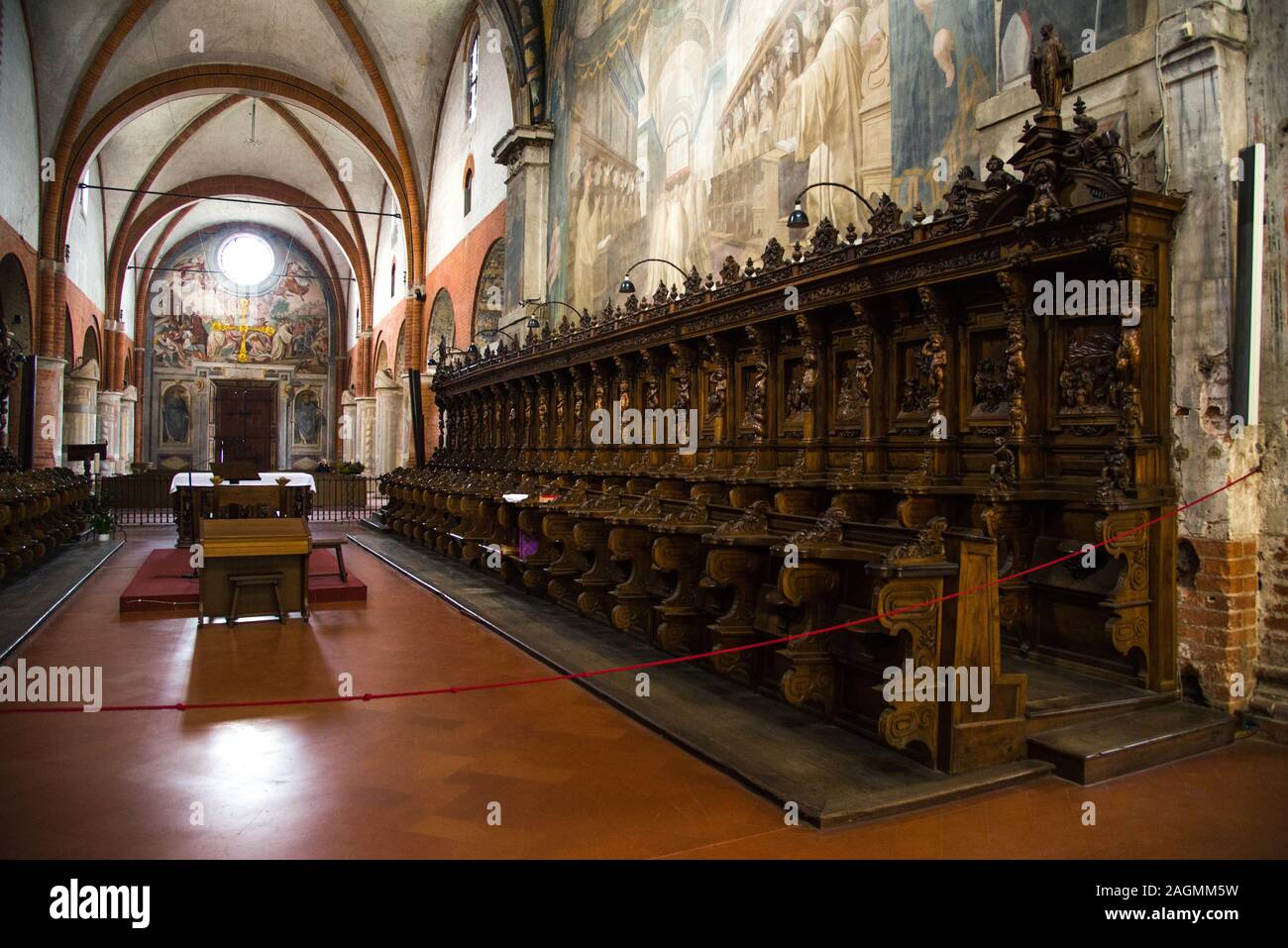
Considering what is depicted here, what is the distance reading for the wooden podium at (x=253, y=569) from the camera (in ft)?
24.9

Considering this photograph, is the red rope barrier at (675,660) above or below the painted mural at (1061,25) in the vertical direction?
below

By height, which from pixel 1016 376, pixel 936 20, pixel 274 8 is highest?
pixel 274 8

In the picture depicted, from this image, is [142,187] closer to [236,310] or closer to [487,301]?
[236,310]

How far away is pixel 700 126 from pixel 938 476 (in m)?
6.43

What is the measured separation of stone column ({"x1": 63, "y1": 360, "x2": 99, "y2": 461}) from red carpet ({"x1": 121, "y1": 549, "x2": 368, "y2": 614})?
51.3 ft

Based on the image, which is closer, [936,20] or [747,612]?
[747,612]

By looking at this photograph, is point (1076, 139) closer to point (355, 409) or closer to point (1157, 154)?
point (1157, 154)

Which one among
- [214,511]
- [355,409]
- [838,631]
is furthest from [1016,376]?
[355,409]

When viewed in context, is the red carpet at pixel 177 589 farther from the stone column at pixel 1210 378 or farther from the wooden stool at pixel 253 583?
the stone column at pixel 1210 378

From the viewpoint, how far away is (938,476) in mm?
5859

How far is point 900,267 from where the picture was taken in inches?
242

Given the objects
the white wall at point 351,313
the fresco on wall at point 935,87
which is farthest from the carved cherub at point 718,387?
the white wall at point 351,313

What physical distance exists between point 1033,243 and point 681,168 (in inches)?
263

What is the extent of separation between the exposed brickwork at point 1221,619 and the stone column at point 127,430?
3254cm
